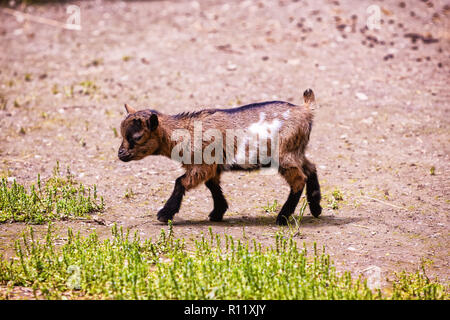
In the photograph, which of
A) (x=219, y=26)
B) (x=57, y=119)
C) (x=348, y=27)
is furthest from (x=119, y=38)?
(x=348, y=27)

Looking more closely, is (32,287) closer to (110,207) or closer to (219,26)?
(110,207)

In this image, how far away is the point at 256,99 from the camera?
10.6 metres

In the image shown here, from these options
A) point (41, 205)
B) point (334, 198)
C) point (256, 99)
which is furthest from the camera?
point (256, 99)

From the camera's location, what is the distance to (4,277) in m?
5.14

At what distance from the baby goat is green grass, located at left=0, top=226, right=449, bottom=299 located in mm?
1096

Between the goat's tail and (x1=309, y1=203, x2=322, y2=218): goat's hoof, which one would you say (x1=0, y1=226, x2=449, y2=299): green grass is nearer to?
(x1=309, y1=203, x2=322, y2=218): goat's hoof

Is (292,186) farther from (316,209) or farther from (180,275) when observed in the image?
(180,275)

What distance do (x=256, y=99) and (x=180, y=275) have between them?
19.3ft

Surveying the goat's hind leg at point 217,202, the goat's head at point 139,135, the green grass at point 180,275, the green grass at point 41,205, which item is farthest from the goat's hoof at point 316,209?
the green grass at point 41,205

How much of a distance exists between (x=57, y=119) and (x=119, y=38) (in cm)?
385

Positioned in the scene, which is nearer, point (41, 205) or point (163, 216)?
point (163, 216)

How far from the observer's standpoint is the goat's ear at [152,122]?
6.54m

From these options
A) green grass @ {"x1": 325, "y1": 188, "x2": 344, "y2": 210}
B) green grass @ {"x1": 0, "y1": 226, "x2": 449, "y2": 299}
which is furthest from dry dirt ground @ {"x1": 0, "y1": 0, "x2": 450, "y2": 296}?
green grass @ {"x1": 0, "y1": 226, "x2": 449, "y2": 299}

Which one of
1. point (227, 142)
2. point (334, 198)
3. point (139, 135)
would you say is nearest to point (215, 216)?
point (227, 142)
